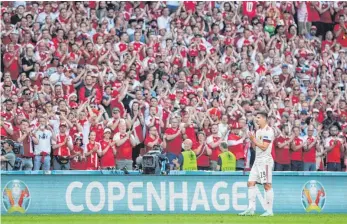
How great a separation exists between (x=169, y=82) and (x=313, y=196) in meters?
6.27

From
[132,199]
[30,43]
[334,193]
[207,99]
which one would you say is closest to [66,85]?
[30,43]

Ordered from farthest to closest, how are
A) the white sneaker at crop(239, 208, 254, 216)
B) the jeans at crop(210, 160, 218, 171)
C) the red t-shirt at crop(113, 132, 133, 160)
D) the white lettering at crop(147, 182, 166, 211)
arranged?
1. the jeans at crop(210, 160, 218, 171)
2. the red t-shirt at crop(113, 132, 133, 160)
3. the white lettering at crop(147, 182, 166, 211)
4. the white sneaker at crop(239, 208, 254, 216)

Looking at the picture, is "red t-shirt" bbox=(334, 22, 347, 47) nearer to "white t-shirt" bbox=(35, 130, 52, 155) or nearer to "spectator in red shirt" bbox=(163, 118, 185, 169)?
"spectator in red shirt" bbox=(163, 118, 185, 169)

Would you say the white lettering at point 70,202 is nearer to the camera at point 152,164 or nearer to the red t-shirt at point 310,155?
the camera at point 152,164

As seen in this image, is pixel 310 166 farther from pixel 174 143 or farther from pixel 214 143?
pixel 174 143

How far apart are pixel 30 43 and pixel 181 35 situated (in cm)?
436

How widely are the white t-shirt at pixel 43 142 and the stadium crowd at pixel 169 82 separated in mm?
25

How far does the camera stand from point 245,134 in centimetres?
2267

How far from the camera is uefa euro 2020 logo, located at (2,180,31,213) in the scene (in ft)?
61.4

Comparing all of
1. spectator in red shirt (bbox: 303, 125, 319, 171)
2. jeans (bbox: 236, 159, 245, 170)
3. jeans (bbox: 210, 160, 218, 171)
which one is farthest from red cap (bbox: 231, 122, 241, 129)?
spectator in red shirt (bbox: 303, 125, 319, 171)

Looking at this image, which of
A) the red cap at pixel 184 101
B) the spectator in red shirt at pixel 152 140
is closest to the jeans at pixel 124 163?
the spectator in red shirt at pixel 152 140

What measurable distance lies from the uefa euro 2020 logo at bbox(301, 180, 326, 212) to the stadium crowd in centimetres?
212

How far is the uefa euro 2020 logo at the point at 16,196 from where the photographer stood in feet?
61.4

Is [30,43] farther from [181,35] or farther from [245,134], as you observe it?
[245,134]
